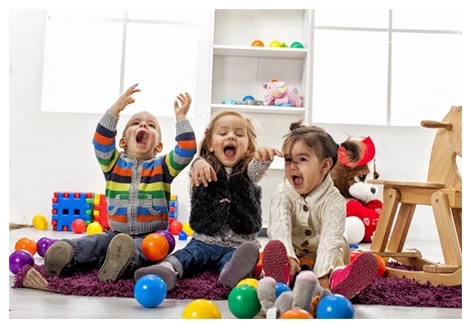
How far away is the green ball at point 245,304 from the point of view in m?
1.00

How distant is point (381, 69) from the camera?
3383 millimetres

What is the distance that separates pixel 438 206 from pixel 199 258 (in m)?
0.74

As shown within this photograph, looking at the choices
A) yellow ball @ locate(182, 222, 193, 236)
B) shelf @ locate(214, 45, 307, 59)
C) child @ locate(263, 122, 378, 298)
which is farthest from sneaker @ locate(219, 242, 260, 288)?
shelf @ locate(214, 45, 307, 59)

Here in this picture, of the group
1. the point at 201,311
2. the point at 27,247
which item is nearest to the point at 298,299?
the point at 201,311

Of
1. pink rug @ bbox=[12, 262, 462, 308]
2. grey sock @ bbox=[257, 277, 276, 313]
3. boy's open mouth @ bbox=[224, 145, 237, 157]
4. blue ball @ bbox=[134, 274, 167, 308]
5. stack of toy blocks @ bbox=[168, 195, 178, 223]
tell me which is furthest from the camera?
stack of toy blocks @ bbox=[168, 195, 178, 223]

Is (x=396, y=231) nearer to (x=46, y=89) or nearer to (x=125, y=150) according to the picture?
(x=125, y=150)

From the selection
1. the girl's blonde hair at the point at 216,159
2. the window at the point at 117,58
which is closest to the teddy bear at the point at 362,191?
the window at the point at 117,58

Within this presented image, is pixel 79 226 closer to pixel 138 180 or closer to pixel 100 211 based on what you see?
pixel 100 211

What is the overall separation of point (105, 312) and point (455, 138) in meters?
1.21

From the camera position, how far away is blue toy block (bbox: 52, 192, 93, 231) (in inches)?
118

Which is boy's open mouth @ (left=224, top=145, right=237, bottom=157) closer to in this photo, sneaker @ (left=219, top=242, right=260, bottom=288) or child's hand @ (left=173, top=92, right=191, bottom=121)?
child's hand @ (left=173, top=92, right=191, bottom=121)

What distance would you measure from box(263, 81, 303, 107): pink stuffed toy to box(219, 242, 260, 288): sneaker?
2061 millimetres

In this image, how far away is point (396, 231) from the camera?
6.16 feet

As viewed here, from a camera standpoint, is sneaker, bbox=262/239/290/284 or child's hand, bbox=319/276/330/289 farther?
child's hand, bbox=319/276/330/289
